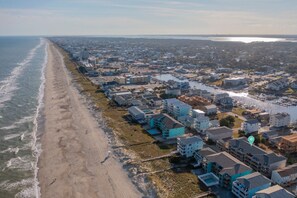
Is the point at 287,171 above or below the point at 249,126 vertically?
below

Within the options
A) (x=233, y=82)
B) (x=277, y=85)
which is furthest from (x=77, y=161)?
(x=277, y=85)

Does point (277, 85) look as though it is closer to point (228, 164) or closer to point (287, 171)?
point (287, 171)

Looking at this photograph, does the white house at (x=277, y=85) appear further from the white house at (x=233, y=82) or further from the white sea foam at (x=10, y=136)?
the white sea foam at (x=10, y=136)

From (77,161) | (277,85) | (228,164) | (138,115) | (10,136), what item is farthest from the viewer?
(277,85)

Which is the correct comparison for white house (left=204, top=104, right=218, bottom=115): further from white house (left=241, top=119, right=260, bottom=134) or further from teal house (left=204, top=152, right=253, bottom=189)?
teal house (left=204, top=152, right=253, bottom=189)

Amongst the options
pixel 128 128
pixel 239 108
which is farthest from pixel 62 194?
pixel 239 108

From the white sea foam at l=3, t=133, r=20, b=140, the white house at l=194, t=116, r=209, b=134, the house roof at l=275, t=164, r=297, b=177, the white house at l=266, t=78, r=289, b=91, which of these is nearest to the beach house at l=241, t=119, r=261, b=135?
the white house at l=194, t=116, r=209, b=134

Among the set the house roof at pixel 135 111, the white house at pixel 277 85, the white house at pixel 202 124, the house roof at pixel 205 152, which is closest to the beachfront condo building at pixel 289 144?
the white house at pixel 202 124
